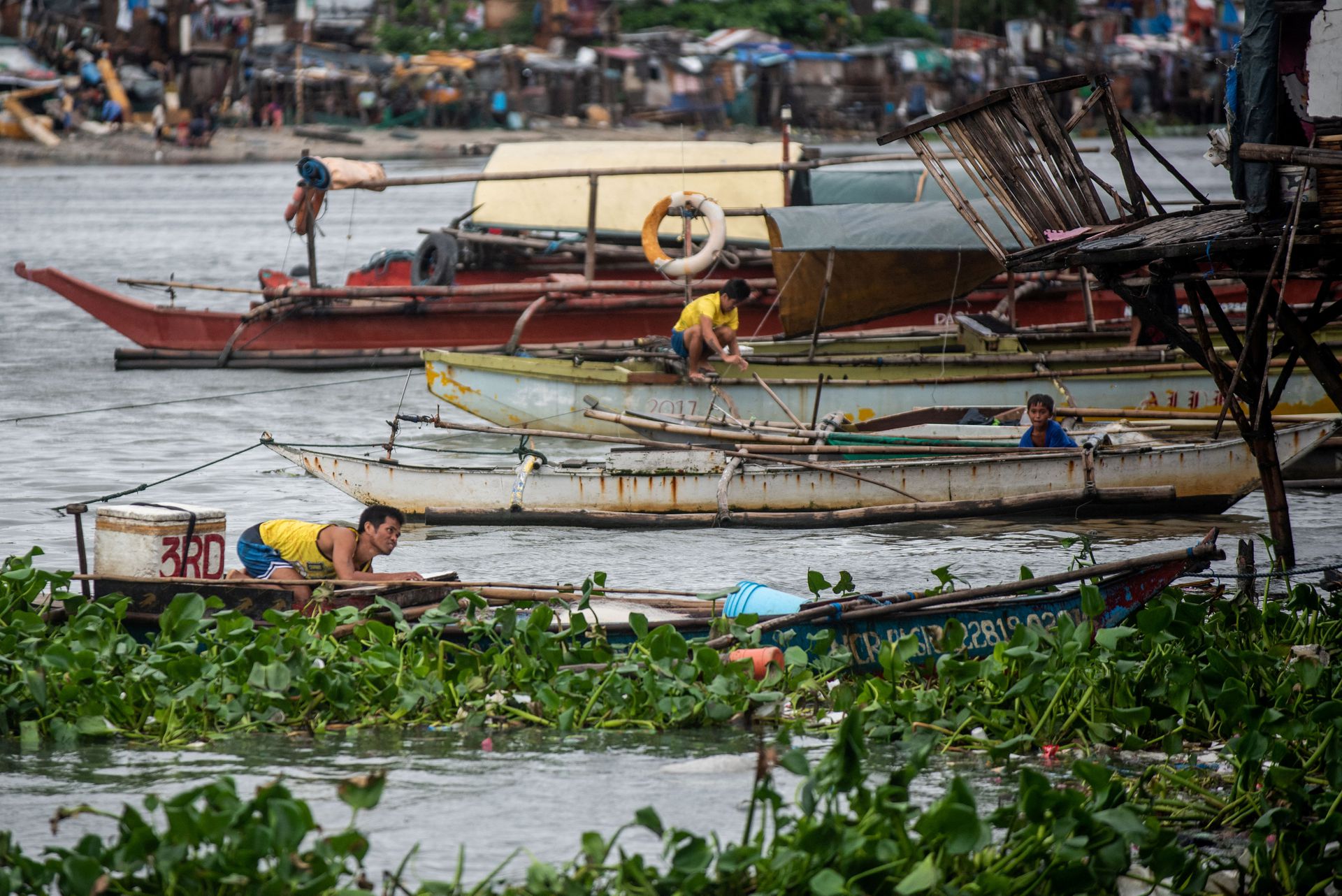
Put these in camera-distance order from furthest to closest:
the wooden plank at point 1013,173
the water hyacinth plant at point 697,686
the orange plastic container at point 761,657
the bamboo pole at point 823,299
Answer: the bamboo pole at point 823,299 < the wooden plank at point 1013,173 < the orange plastic container at point 761,657 < the water hyacinth plant at point 697,686

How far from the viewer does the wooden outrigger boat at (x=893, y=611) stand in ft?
23.2

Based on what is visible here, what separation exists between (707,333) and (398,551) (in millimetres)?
3442

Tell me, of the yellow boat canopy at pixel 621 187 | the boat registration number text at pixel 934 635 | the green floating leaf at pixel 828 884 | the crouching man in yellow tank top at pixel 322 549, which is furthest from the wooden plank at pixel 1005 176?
the yellow boat canopy at pixel 621 187

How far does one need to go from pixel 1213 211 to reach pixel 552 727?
15.3 feet

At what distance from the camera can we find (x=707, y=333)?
42.2 feet

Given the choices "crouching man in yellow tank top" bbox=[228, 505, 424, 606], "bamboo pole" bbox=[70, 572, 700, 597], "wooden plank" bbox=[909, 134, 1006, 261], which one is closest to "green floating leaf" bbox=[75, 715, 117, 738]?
"bamboo pole" bbox=[70, 572, 700, 597]

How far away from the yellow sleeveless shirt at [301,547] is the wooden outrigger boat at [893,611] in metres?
0.60

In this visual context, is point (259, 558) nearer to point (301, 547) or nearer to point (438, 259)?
point (301, 547)

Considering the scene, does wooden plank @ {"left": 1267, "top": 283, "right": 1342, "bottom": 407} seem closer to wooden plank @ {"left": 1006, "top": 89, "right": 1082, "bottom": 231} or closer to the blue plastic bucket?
wooden plank @ {"left": 1006, "top": 89, "right": 1082, "bottom": 231}

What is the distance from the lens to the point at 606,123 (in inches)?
2329

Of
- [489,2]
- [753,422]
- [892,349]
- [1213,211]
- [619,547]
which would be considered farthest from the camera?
[489,2]

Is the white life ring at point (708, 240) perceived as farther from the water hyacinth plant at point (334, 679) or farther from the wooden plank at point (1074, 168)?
the water hyacinth plant at point (334, 679)

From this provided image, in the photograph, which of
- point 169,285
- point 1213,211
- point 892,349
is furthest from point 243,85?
point 1213,211

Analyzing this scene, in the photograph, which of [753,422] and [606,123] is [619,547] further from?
[606,123]
